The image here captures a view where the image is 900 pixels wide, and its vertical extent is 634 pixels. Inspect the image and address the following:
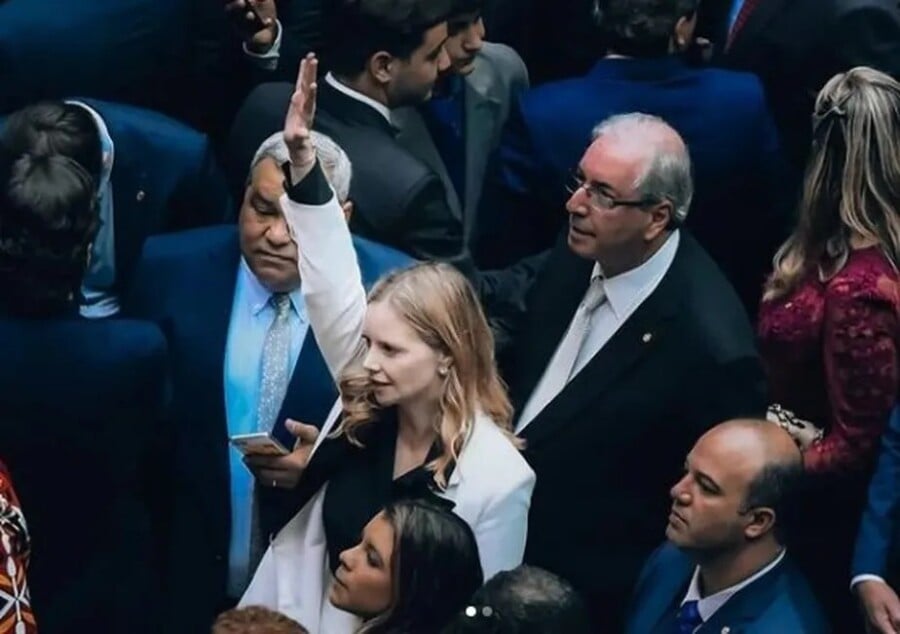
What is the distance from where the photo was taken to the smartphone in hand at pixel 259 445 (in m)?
4.23

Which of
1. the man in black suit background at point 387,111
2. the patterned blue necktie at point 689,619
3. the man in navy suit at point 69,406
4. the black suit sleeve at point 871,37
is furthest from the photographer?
the black suit sleeve at point 871,37

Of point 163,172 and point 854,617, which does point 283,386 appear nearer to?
point 163,172

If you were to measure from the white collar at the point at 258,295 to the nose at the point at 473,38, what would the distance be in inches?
34.2

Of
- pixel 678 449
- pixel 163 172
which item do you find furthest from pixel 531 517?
pixel 163 172

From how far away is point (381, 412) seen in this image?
4.19 metres

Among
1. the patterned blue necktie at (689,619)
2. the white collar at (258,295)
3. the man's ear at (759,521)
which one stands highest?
the white collar at (258,295)

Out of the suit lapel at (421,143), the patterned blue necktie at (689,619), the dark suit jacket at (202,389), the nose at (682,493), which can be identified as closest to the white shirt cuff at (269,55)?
the suit lapel at (421,143)

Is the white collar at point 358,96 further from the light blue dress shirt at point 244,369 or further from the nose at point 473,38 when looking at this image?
the light blue dress shirt at point 244,369

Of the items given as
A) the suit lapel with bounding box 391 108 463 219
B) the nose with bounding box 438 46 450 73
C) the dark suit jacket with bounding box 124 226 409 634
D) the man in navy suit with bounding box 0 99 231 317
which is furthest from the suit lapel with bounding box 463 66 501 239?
the dark suit jacket with bounding box 124 226 409 634

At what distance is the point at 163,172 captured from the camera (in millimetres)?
4879

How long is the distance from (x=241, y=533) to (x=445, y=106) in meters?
1.29

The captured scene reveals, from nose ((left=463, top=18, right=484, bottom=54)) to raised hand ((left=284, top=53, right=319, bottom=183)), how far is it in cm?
106

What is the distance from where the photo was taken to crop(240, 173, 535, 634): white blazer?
4082 millimetres

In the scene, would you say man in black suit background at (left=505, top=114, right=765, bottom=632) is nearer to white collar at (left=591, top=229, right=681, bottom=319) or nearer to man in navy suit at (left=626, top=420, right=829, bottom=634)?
white collar at (left=591, top=229, right=681, bottom=319)
